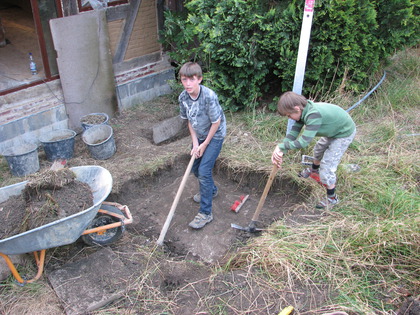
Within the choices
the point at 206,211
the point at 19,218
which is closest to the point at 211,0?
the point at 206,211

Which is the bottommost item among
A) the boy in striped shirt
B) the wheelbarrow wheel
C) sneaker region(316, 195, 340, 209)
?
the wheelbarrow wheel

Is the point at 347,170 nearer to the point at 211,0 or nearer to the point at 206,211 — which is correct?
the point at 206,211

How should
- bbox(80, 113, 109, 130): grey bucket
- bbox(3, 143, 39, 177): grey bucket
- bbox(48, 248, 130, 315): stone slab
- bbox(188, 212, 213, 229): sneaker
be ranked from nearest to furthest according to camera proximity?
1. bbox(48, 248, 130, 315): stone slab
2. bbox(188, 212, 213, 229): sneaker
3. bbox(3, 143, 39, 177): grey bucket
4. bbox(80, 113, 109, 130): grey bucket

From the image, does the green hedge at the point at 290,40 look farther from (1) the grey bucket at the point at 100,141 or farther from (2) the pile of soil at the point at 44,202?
(2) the pile of soil at the point at 44,202

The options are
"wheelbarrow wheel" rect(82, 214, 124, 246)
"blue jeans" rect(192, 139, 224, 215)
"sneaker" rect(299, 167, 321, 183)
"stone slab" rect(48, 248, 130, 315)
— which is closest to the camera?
"stone slab" rect(48, 248, 130, 315)

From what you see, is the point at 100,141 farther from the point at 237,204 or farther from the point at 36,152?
the point at 237,204

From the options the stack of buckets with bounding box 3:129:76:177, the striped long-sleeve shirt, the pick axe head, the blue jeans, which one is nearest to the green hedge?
the blue jeans

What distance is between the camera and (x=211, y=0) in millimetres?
5520

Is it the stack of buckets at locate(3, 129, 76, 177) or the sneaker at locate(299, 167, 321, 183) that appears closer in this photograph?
the sneaker at locate(299, 167, 321, 183)

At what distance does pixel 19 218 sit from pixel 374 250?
123 inches

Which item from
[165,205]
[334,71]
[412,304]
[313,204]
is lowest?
[165,205]

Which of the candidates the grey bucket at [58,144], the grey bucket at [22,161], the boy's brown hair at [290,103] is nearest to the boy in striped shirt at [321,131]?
the boy's brown hair at [290,103]

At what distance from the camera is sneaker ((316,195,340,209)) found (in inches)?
155

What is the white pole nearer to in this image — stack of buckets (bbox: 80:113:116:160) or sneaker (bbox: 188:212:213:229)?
sneaker (bbox: 188:212:213:229)
